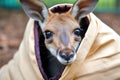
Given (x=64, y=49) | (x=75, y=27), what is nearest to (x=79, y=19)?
(x=75, y=27)

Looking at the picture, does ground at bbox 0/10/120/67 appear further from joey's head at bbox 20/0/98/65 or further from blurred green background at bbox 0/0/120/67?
joey's head at bbox 20/0/98/65

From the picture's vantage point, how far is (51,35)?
15.9ft

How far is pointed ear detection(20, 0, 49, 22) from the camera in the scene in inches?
196

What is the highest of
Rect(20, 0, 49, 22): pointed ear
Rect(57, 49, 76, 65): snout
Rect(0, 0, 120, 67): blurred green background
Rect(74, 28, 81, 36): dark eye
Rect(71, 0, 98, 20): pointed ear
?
Rect(20, 0, 49, 22): pointed ear

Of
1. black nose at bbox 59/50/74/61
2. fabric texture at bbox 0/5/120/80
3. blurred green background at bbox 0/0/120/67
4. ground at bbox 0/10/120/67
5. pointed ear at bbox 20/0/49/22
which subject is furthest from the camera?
blurred green background at bbox 0/0/120/67

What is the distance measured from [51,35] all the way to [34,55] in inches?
10.0

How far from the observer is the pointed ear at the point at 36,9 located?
4.99 meters

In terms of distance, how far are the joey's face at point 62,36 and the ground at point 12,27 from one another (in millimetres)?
2533

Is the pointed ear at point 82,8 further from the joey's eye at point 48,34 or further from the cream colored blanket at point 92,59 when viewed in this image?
the joey's eye at point 48,34

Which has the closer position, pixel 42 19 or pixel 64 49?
pixel 64 49

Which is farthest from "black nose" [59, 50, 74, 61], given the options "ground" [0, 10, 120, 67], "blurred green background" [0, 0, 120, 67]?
"blurred green background" [0, 0, 120, 67]

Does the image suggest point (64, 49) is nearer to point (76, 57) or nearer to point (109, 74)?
point (76, 57)

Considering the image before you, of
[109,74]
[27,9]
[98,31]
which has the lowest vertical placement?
[109,74]

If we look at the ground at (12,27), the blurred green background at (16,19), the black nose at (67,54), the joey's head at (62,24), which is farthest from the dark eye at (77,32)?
the blurred green background at (16,19)
